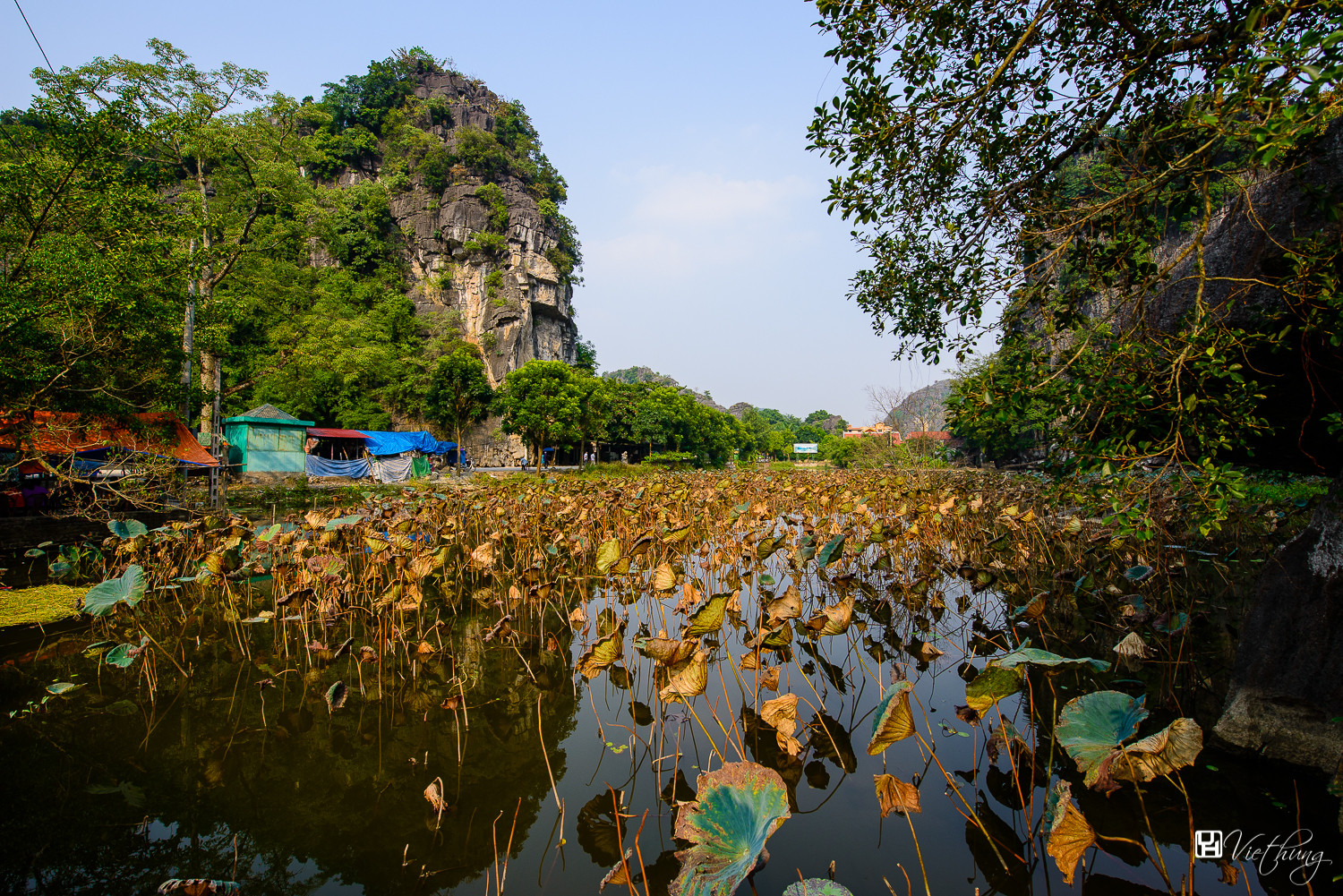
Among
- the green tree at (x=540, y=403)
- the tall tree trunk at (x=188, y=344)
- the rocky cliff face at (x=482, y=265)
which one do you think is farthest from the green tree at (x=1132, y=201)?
the rocky cliff face at (x=482, y=265)

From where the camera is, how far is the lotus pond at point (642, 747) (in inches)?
80.4

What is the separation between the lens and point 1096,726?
188 centimetres

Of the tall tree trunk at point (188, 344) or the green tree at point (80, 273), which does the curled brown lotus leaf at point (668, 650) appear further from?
the tall tree trunk at point (188, 344)

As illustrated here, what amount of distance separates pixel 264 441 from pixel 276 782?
22.0 metres

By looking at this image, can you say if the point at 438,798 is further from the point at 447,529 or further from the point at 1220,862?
the point at 447,529

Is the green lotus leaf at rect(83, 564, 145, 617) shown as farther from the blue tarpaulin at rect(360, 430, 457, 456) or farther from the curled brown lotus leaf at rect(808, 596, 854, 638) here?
the blue tarpaulin at rect(360, 430, 457, 456)

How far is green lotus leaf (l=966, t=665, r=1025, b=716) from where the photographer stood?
1.80 meters

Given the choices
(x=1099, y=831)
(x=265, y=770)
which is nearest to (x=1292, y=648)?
(x=1099, y=831)

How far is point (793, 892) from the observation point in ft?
4.85

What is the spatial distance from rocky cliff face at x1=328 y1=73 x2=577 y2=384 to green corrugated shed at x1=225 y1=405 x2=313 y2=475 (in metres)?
18.2

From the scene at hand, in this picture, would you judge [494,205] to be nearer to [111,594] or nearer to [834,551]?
[111,594]

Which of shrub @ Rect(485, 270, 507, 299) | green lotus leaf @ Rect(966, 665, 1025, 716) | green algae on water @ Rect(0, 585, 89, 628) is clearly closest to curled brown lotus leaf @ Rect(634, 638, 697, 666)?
green lotus leaf @ Rect(966, 665, 1025, 716)

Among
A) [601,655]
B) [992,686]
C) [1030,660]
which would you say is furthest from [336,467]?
[1030,660]

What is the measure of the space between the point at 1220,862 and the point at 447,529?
6.11 m
